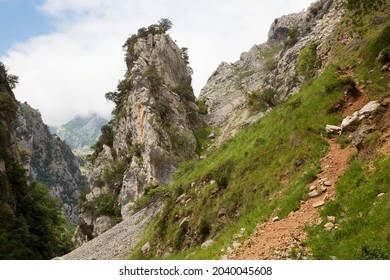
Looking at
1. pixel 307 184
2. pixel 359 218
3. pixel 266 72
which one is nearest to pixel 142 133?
pixel 266 72

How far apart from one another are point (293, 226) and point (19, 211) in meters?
55.6

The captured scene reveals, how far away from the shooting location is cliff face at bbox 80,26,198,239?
2756 inches

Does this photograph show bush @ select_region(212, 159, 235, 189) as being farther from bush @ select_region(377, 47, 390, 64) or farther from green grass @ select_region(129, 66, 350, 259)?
bush @ select_region(377, 47, 390, 64)

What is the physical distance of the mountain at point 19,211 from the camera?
155 ft

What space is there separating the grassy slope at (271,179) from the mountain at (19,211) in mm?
28445

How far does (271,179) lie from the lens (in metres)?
17.8

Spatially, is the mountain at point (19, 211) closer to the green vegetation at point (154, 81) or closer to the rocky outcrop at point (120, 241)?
the rocky outcrop at point (120, 241)

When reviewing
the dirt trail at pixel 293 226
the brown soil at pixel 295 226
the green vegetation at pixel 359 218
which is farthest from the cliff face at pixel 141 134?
the green vegetation at pixel 359 218

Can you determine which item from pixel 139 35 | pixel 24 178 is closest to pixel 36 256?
pixel 24 178

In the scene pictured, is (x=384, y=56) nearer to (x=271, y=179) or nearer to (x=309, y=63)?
(x=271, y=179)

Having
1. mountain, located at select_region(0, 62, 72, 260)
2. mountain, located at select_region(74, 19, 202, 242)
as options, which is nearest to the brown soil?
mountain, located at select_region(0, 62, 72, 260)

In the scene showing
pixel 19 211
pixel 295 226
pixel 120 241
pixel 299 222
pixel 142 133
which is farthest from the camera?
pixel 142 133

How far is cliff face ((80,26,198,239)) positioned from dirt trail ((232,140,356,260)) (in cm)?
4832

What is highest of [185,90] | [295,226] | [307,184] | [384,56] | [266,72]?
[185,90]
